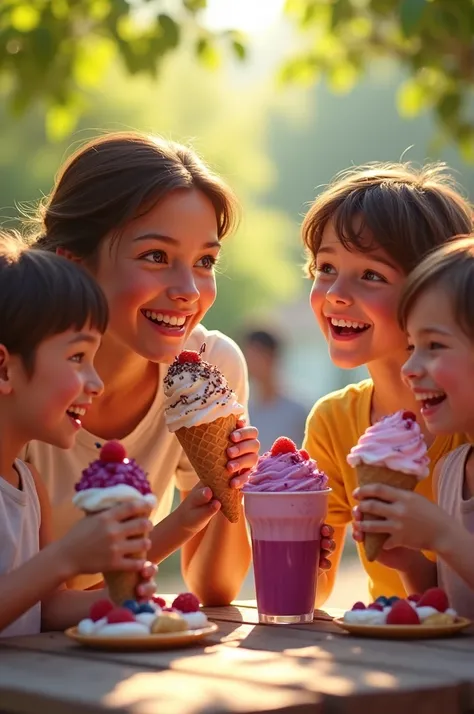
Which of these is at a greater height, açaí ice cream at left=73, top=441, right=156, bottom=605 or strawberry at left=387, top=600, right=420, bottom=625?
açaí ice cream at left=73, top=441, right=156, bottom=605

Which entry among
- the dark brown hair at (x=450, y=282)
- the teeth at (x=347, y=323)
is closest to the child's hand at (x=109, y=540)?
the dark brown hair at (x=450, y=282)

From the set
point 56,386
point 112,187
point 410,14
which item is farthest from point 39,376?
point 410,14

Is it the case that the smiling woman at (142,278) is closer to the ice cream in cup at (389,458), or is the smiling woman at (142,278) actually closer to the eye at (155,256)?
the eye at (155,256)

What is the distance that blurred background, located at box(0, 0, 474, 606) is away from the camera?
693 cm

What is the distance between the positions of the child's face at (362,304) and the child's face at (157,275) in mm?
400

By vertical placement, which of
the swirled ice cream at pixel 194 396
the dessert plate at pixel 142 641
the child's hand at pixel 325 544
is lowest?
the dessert plate at pixel 142 641

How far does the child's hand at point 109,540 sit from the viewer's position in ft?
8.71

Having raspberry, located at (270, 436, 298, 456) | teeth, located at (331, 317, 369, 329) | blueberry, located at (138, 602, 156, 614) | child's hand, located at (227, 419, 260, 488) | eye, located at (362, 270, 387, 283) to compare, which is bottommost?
blueberry, located at (138, 602, 156, 614)

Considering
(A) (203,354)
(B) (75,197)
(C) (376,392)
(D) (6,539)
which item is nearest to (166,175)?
(B) (75,197)

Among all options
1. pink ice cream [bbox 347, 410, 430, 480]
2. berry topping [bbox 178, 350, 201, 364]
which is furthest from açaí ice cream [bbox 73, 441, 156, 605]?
berry topping [bbox 178, 350, 201, 364]

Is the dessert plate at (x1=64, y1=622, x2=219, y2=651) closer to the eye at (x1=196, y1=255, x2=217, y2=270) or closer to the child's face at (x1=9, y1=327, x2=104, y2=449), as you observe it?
the child's face at (x1=9, y1=327, x2=104, y2=449)

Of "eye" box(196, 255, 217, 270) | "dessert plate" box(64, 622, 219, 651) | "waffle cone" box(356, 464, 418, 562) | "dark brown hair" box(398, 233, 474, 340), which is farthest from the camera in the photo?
"eye" box(196, 255, 217, 270)

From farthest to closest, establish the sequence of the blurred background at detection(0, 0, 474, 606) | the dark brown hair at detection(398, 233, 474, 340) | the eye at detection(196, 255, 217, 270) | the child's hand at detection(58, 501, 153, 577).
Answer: the blurred background at detection(0, 0, 474, 606)
the eye at detection(196, 255, 217, 270)
the dark brown hair at detection(398, 233, 474, 340)
the child's hand at detection(58, 501, 153, 577)

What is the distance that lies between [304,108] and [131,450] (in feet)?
230
